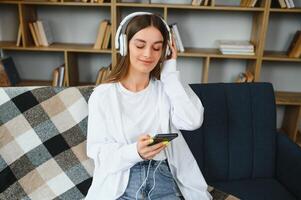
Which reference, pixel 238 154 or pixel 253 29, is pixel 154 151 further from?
pixel 253 29

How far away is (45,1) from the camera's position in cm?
236

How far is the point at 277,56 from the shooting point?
95.3 inches

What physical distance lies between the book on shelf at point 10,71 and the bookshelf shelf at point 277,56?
2.19m

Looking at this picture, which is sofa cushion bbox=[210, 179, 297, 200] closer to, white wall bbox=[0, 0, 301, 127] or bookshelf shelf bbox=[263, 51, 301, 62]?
bookshelf shelf bbox=[263, 51, 301, 62]

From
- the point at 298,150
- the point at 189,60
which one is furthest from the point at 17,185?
the point at 189,60

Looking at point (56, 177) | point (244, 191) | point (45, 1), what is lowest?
point (244, 191)

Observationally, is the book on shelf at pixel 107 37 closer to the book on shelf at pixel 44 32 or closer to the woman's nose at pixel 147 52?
the book on shelf at pixel 44 32

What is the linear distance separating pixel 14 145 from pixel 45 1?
4.99ft

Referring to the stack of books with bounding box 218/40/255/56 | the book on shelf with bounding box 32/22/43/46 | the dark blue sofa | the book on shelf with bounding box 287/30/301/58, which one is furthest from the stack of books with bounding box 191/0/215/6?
the book on shelf with bounding box 32/22/43/46

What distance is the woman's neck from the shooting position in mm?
1223

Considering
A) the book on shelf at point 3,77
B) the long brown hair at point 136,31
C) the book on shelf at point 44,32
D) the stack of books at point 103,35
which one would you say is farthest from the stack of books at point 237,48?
the book on shelf at point 3,77

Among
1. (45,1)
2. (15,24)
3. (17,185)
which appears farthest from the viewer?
(15,24)

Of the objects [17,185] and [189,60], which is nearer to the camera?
[17,185]

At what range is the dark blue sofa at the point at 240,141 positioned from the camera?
1494mm
